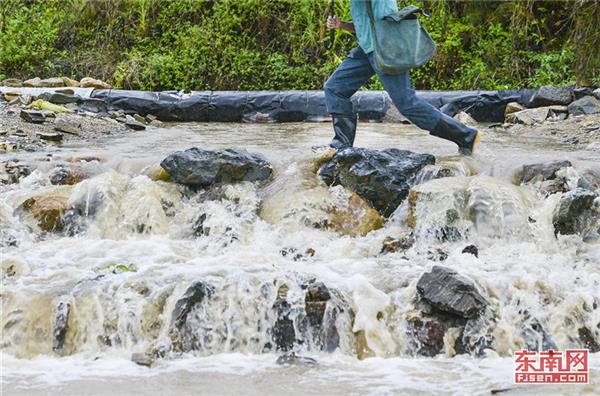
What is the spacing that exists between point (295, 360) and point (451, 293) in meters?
0.90

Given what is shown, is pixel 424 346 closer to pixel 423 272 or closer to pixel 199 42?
pixel 423 272

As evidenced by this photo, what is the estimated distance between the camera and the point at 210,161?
5703 mm

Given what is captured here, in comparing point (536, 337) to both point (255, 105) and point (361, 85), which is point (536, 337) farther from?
point (255, 105)

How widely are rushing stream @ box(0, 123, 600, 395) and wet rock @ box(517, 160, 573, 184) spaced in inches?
4.6

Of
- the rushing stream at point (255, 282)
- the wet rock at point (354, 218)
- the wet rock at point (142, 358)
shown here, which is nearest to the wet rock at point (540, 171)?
the rushing stream at point (255, 282)

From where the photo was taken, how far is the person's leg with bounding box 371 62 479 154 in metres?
5.58

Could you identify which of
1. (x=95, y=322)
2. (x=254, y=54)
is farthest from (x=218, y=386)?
(x=254, y=54)

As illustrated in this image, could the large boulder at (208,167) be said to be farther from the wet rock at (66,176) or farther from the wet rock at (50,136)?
the wet rock at (50,136)

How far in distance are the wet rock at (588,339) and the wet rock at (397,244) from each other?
1.35 meters

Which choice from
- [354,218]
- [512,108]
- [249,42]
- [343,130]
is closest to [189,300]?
[354,218]

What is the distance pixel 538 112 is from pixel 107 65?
7.58m

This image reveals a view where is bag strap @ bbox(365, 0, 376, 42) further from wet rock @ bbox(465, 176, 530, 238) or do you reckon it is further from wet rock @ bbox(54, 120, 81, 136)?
wet rock @ bbox(54, 120, 81, 136)

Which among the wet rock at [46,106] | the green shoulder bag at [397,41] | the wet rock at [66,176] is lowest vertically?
the wet rock at [66,176]

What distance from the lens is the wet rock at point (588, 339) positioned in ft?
12.7
